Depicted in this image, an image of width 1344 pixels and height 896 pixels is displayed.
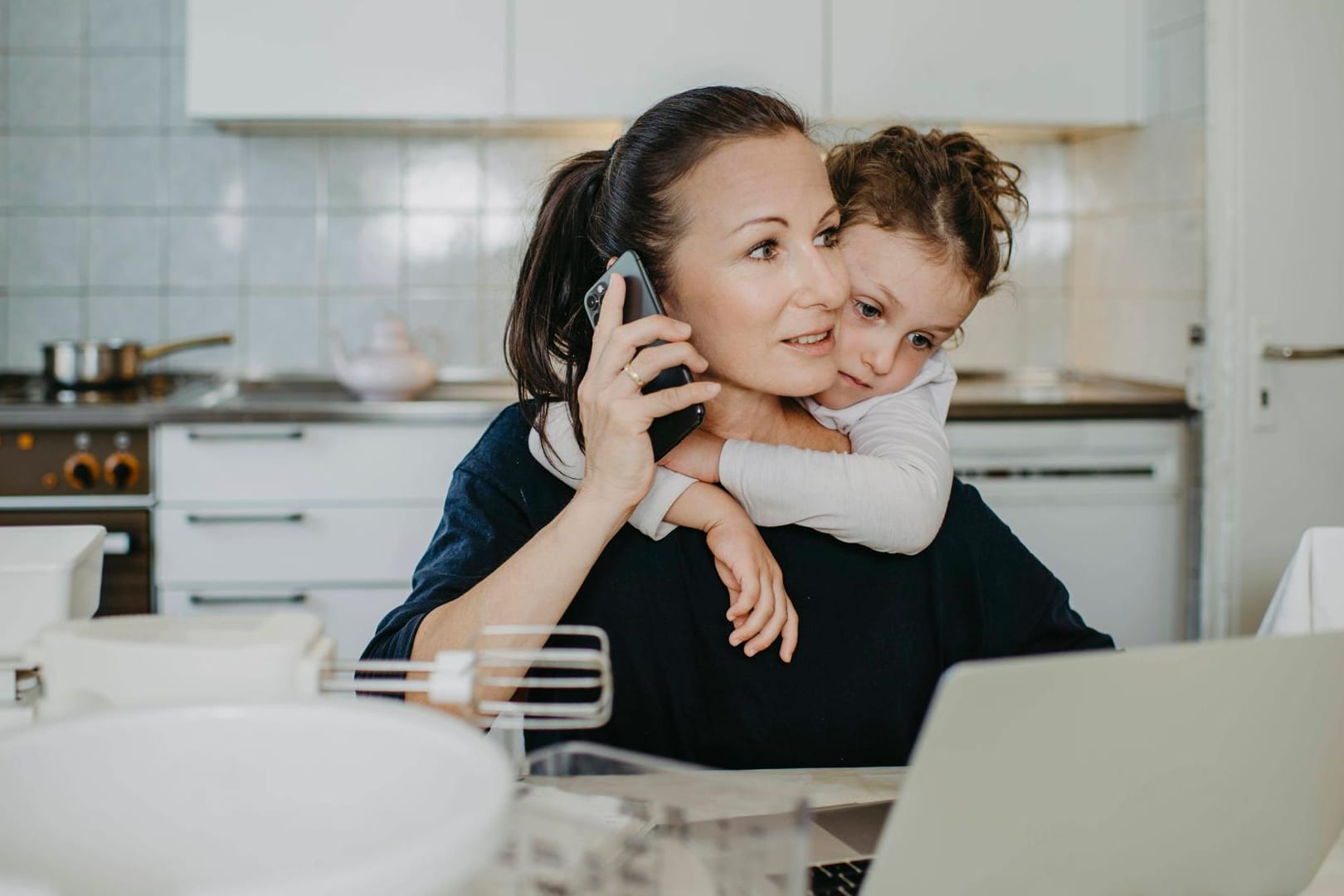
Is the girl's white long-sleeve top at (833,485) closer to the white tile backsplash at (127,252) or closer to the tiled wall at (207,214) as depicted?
the tiled wall at (207,214)

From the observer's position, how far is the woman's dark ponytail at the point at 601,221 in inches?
48.4

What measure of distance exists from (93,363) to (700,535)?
6.51 feet

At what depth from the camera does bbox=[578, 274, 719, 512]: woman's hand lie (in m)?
1.11

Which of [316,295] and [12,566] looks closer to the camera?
[12,566]

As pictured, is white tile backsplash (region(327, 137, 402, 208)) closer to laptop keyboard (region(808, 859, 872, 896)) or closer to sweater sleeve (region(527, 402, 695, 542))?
sweater sleeve (region(527, 402, 695, 542))

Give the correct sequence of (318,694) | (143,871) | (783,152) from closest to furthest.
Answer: (143,871)
(318,694)
(783,152)

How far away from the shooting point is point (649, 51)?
2.86 metres

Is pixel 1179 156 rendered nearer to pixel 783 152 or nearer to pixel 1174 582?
pixel 1174 582

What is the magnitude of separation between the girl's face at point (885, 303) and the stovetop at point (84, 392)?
1814 mm

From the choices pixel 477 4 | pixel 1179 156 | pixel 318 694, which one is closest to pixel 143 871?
pixel 318 694

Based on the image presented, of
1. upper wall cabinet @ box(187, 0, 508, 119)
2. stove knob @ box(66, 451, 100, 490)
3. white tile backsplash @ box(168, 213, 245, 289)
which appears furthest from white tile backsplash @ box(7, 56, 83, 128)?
stove knob @ box(66, 451, 100, 490)

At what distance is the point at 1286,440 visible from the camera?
2697mm

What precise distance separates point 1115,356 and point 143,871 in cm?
293

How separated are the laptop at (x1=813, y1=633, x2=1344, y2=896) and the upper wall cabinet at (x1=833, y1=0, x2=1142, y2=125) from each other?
2.32 metres
